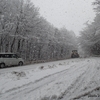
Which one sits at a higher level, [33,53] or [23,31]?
[23,31]

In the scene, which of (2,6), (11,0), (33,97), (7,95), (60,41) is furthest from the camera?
(60,41)

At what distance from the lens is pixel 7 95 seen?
5645 millimetres

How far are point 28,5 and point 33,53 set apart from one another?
23.8m

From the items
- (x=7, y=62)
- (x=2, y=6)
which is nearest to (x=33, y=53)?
(x=2, y=6)

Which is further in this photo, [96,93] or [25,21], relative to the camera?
[25,21]

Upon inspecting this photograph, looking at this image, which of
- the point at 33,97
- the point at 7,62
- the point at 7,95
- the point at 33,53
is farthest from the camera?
the point at 33,53

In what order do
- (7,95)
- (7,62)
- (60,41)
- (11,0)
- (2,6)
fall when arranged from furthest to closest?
(60,41) → (11,0) → (2,6) → (7,62) → (7,95)

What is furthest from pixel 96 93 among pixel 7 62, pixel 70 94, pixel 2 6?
pixel 2 6

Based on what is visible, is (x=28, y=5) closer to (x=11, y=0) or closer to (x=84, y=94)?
(x=11, y=0)

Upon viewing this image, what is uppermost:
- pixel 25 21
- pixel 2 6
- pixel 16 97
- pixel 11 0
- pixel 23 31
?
pixel 11 0

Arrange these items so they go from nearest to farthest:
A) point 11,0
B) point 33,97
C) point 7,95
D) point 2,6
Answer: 1. point 33,97
2. point 7,95
3. point 2,6
4. point 11,0

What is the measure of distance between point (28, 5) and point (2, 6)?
17.0 feet

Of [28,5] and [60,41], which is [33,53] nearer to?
[60,41]

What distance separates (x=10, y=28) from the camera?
73.2 ft
